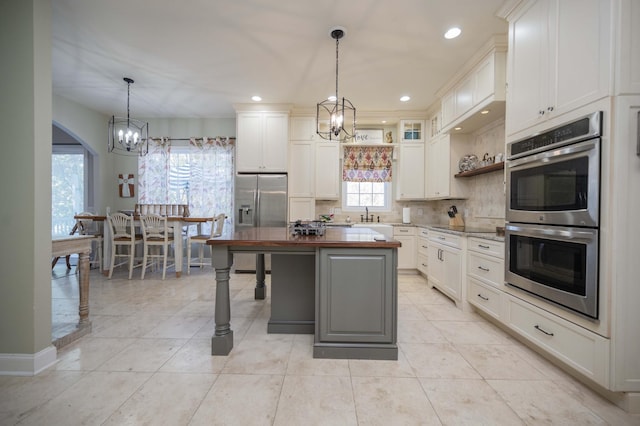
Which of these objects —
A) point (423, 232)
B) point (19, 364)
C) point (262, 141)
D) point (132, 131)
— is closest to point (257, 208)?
point (262, 141)

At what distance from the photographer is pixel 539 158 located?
1.93m

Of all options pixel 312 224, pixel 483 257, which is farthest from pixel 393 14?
pixel 483 257

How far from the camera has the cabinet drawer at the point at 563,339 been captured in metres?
1.51

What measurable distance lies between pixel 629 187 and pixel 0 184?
373 cm

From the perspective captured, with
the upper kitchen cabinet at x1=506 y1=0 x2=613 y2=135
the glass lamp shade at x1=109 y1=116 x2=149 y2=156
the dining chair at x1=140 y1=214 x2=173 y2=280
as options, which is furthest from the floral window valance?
the glass lamp shade at x1=109 y1=116 x2=149 y2=156

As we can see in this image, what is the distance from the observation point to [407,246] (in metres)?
4.57

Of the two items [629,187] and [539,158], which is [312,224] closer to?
[539,158]

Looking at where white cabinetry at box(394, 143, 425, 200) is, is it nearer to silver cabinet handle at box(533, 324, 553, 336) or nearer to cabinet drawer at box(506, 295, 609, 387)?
cabinet drawer at box(506, 295, 609, 387)

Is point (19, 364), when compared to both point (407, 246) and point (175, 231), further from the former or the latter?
point (407, 246)

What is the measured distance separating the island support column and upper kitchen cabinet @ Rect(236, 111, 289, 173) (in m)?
2.81

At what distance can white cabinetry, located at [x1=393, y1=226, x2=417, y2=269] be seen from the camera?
4.55 metres

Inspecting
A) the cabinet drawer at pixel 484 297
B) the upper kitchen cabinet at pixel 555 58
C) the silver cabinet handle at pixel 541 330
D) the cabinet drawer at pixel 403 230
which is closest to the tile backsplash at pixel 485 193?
the cabinet drawer at pixel 403 230

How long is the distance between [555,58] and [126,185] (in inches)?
255

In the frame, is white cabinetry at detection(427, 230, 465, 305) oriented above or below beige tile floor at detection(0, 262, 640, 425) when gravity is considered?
above
